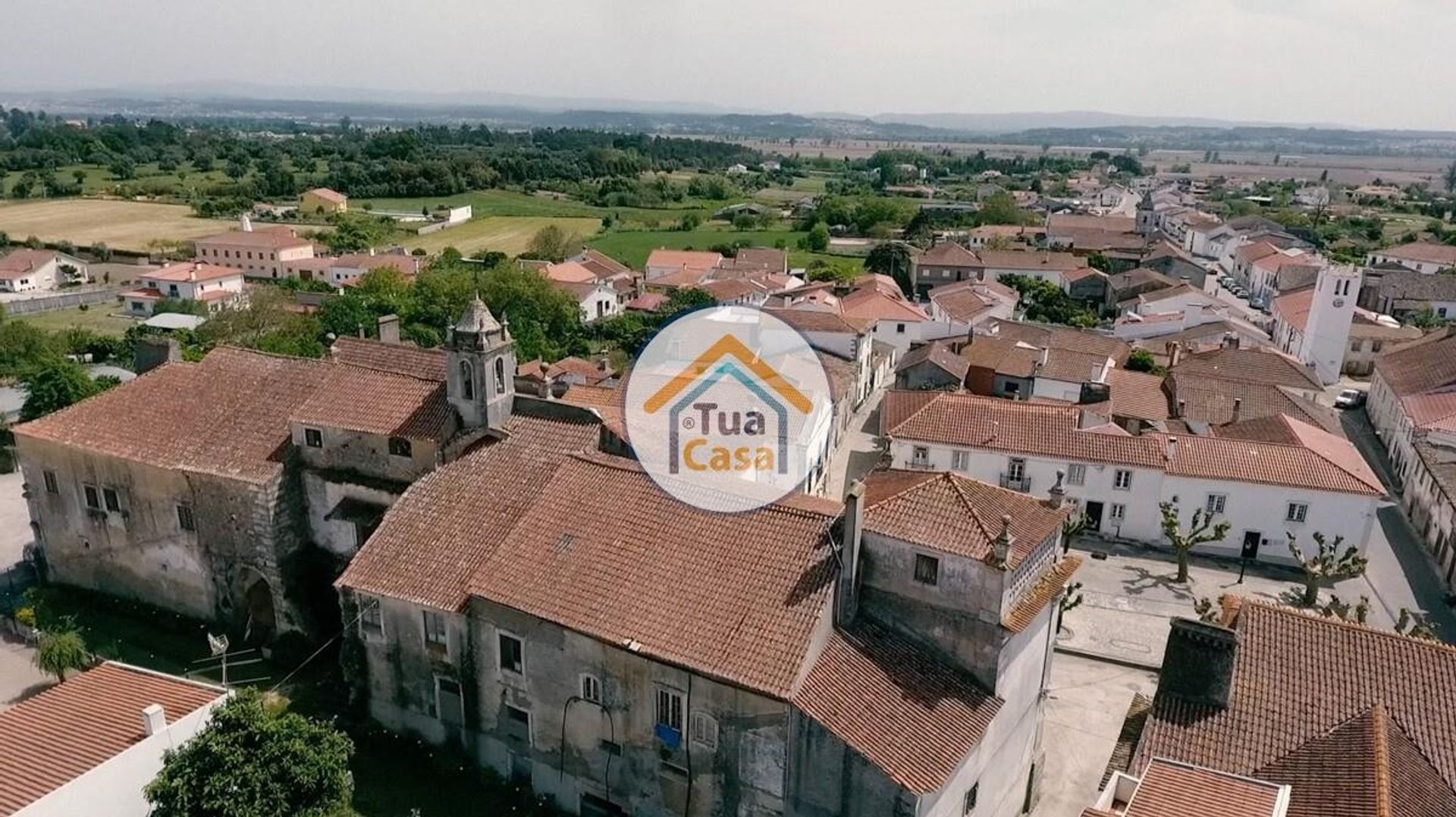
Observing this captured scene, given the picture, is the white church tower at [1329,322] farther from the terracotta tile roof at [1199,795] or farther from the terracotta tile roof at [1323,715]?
the terracotta tile roof at [1199,795]

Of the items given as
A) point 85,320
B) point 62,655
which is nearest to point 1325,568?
point 62,655

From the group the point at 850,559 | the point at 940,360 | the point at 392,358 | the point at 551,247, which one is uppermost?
the point at 392,358

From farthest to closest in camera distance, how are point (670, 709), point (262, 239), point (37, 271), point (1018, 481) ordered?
point (262, 239)
point (37, 271)
point (1018, 481)
point (670, 709)

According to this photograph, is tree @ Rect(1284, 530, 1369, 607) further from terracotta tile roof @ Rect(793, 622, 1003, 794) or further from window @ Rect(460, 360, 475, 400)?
window @ Rect(460, 360, 475, 400)

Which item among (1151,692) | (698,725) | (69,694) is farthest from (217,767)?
(1151,692)
